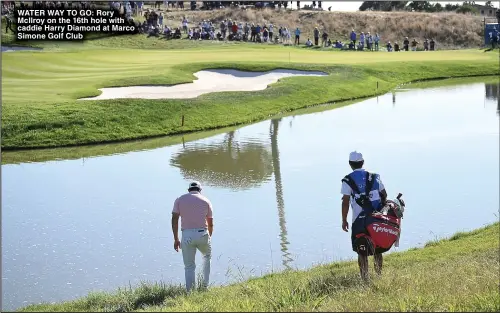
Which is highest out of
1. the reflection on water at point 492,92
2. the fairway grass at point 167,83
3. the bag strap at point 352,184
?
the bag strap at point 352,184

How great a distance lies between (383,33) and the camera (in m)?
79.3

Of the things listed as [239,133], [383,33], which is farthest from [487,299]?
[383,33]

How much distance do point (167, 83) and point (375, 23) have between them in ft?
150

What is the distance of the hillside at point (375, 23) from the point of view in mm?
77375

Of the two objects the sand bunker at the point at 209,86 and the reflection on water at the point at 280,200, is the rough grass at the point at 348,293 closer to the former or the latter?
the reflection on water at the point at 280,200

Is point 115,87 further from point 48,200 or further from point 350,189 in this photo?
point 350,189

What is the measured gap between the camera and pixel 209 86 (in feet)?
133

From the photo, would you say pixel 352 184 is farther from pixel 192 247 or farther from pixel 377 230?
pixel 192 247

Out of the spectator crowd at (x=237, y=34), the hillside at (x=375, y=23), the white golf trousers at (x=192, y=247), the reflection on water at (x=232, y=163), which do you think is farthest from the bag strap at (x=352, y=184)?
the hillside at (x=375, y=23)

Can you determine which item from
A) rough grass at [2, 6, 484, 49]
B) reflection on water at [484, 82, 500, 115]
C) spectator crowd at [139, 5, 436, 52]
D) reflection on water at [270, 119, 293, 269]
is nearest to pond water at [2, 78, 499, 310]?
reflection on water at [270, 119, 293, 269]

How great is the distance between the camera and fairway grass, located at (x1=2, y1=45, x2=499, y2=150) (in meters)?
29.7

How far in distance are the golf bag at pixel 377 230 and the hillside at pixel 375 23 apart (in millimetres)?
66546

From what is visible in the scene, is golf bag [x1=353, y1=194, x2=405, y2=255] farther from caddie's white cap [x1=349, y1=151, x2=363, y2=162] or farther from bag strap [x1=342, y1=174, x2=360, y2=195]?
caddie's white cap [x1=349, y1=151, x2=363, y2=162]

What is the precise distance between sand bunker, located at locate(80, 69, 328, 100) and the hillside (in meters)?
32.0
